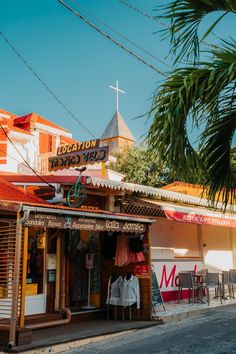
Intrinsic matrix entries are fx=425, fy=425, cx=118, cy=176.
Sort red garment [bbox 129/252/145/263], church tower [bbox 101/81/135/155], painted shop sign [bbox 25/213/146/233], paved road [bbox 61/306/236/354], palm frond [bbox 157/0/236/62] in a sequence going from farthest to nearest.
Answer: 1. church tower [bbox 101/81/135/155]
2. red garment [bbox 129/252/145/263]
3. painted shop sign [bbox 25/213/146/233]
4. paved road [bbox 61/306/236/354]
5. palm frond [bbox 157/0/236/62]

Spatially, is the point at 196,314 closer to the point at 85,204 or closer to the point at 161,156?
the point at 85,204

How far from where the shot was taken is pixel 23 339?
7625mm

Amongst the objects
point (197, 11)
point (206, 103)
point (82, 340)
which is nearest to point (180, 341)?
point (82, 340)

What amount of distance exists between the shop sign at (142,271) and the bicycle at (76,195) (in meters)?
2.28

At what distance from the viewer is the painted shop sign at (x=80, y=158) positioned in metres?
10.8

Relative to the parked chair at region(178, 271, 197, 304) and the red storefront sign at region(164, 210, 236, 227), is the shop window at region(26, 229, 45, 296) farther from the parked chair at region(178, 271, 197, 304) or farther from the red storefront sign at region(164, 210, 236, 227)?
the parked chair at region(178, 271, 197, 304)

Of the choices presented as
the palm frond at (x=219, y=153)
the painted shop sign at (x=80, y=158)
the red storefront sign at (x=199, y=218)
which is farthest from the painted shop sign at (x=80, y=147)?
the palm frond at (x=219, y=153)

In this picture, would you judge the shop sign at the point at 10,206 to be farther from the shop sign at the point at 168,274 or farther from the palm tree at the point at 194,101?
the shop sign at the point at 168,274

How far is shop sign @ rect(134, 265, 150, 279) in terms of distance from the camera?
1070cm

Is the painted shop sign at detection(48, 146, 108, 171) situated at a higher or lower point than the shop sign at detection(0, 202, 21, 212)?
higher

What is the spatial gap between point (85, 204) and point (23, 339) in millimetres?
4562

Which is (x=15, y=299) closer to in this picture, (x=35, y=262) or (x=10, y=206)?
(x=10, y=206)

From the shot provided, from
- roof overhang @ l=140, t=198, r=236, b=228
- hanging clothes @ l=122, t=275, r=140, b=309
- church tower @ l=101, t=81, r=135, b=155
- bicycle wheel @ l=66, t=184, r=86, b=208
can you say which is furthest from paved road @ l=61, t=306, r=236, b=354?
church tower @ l=101, t=81, r=135, b=155

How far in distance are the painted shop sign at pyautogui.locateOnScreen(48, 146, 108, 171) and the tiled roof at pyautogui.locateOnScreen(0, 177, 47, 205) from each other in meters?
1.30
